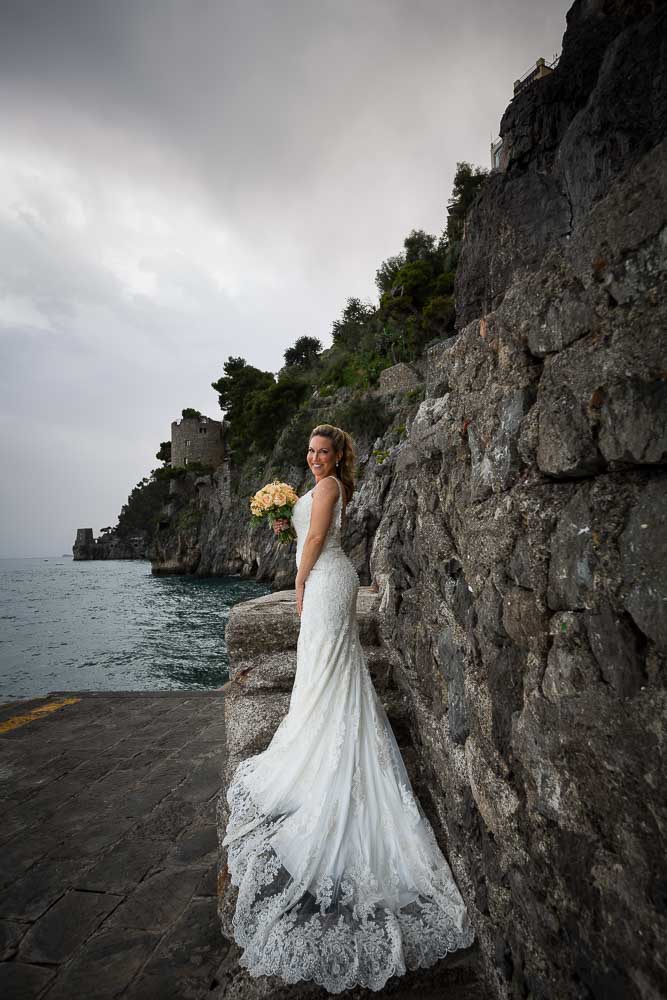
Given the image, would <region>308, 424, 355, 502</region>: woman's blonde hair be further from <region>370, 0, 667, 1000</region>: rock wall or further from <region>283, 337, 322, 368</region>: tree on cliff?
<region>283, 337, 322, 368</region>: tree on cliff

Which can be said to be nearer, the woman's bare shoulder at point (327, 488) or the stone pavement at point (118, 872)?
the stone pavement at point (118, 872)

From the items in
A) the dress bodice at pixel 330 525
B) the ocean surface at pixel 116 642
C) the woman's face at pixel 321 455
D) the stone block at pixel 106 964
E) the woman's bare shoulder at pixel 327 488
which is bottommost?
the ocean surface at pixel 116 642

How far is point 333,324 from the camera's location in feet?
137

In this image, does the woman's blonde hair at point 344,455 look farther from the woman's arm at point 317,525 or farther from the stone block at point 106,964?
the stone block at point 106,964

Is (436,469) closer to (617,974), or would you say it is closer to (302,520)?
(302,520)

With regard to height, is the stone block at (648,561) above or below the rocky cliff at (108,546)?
below

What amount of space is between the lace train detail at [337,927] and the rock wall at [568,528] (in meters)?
0.19

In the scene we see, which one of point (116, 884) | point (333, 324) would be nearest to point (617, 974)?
point (116, 884)

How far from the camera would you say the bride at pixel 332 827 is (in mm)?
1607

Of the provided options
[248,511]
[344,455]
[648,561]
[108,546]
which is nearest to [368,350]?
[248,511]

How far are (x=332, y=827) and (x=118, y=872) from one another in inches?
49.6

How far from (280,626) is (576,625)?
265cm

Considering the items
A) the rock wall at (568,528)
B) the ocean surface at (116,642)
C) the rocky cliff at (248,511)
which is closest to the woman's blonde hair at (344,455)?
the rock wall at (568,528)

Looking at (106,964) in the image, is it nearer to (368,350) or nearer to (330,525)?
(330,525)
